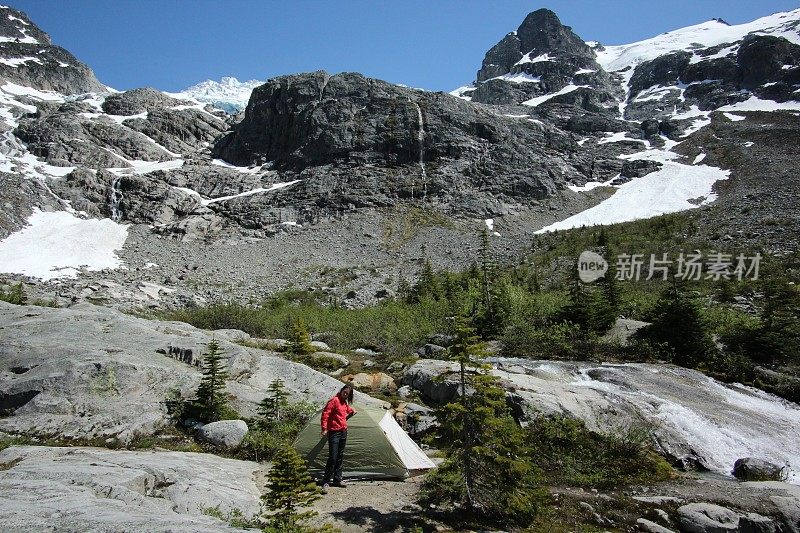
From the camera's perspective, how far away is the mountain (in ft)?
179

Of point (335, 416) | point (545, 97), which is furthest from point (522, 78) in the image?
point (335, 416)

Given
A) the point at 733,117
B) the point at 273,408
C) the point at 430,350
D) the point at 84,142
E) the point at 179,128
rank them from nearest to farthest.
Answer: the point at 273,408 < the point at 430,350 < the point at 84,142 < the point at 733,117 < the point at 179,128

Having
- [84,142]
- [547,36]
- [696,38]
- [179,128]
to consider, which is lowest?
[84,142]

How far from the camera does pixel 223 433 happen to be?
11.6 meters

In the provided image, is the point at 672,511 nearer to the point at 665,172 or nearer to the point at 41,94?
the point at 665,172

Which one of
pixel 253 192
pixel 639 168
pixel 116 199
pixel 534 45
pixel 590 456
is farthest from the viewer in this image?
pixel 534 45

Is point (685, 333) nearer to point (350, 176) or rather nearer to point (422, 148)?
point (350, 176)

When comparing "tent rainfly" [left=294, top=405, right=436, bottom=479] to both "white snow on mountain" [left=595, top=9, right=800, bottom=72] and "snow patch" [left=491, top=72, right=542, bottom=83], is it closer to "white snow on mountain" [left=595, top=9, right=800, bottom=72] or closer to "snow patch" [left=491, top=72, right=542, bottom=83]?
"snow patch" [left=491, top=72, right=542, bottom=83]

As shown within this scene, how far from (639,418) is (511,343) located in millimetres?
10763

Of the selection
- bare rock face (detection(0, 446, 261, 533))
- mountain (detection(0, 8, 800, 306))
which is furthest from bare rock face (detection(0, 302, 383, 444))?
mountain (detection(0, 8, 800, 306))

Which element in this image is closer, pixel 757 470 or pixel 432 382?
pixel 757 470

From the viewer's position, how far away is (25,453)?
843 centimetres

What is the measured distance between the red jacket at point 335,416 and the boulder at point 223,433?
9.81ft

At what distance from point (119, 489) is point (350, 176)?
245 feet
